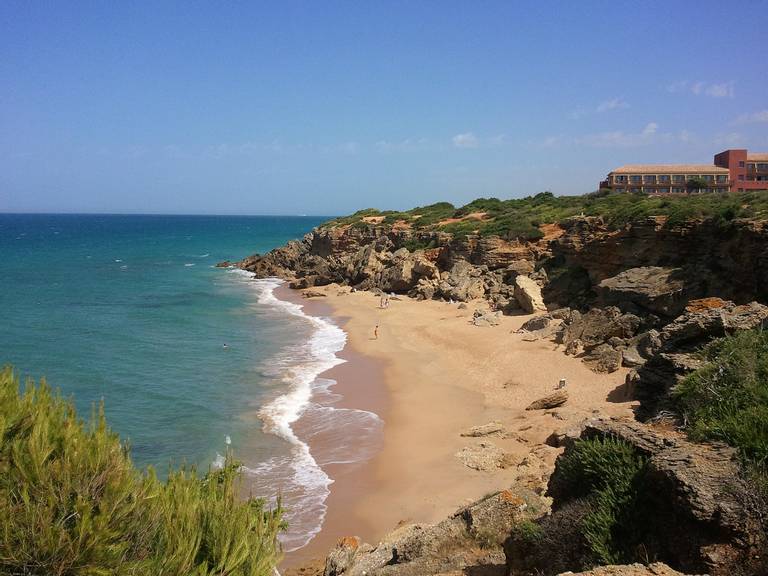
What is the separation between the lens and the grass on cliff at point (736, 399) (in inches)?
242

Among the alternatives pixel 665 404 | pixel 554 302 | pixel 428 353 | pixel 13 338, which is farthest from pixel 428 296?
pixel 665 404

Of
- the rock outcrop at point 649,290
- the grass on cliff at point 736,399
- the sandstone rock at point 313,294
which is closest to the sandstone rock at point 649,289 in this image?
the rock outcrop at point 649,290

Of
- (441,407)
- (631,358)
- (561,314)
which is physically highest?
(561,314)

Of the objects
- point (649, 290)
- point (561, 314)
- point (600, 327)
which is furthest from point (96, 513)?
point (561, 314)

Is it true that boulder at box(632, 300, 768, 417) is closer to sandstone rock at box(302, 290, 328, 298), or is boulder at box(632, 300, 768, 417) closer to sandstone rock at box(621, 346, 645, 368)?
sandstone rock at box(621, 346, 645, 368)

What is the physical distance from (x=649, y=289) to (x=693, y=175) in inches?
1571

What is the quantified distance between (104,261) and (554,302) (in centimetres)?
5525

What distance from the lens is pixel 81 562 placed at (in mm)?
4711

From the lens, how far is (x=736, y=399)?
743 cm

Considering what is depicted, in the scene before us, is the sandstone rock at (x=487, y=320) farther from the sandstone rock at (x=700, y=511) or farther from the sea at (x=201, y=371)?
the sandstone rock at (x=700, y=511)

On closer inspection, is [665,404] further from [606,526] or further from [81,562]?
Result: [81,562]

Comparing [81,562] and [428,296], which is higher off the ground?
[81,562]

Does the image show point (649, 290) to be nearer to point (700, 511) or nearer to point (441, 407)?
point (441, 407)

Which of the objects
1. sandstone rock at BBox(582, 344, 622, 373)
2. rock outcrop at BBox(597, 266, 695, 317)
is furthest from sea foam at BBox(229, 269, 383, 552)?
rock outcrop at BBox(597, 266, 695, 317)
